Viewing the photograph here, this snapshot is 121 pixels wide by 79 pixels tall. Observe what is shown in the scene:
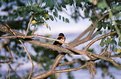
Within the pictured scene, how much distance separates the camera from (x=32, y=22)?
1.48 m

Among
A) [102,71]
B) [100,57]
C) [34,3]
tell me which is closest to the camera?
[100,57]

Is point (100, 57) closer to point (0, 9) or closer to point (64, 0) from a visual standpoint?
point (64, 0)

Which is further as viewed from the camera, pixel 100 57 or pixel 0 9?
pixel 0 9

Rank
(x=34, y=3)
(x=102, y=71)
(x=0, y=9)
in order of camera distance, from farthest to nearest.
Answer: (x=0, y=9)
(x=102, y=71)
(x=34, y=3)

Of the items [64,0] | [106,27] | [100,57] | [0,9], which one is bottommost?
[100,57]

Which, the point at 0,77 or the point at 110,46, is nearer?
the point at 110,46

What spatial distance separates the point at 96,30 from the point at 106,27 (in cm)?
10

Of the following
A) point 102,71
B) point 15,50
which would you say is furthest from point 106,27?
point 15,50

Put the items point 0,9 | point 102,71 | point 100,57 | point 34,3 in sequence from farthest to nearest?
point 0,9
point 102,71
point 34,3
point 100,57

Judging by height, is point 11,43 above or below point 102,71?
Result: above

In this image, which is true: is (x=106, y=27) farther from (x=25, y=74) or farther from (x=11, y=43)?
(x=11, y=43)

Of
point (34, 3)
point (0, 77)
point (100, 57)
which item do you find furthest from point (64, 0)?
point (0, 77)

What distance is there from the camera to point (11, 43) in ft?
9.83

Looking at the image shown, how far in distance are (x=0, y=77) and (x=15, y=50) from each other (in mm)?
295
